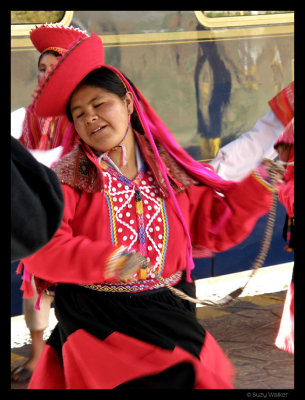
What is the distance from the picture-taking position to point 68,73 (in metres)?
2.36

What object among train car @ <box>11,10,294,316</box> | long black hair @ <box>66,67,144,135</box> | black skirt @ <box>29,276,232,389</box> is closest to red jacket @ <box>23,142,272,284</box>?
black skirt @ <box>29,276,232,389</box>

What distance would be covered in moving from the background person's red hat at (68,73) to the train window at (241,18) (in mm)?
3300

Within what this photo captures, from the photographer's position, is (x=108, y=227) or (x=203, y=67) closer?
(x=108, y=227)

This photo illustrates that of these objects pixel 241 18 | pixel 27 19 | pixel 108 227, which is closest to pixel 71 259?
pixel 108 227

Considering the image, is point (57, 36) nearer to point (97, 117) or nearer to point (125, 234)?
point (97, 117)

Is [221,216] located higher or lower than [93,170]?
lower

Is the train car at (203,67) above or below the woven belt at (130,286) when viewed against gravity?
above

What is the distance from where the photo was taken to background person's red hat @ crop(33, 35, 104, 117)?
2355 mm

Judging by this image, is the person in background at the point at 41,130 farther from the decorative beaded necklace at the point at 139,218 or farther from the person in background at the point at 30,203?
the person in background at the point at 30,203

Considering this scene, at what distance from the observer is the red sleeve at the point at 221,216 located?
259 cm

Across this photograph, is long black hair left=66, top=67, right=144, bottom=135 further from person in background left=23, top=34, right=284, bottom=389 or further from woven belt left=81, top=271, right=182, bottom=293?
woven belt left=81, top=271, right=182, bottom=293

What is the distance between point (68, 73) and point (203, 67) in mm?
3433

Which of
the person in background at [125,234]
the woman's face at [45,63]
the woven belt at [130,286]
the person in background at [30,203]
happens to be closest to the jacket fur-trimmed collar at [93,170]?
the person in background at [125,234]

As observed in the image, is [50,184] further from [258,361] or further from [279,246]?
[279,246]
